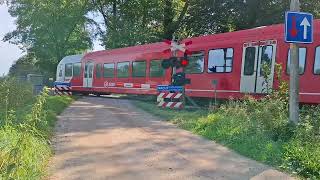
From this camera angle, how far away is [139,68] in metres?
28.5

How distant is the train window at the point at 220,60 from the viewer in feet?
68.5

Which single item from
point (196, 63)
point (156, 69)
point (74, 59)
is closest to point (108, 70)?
point (74, 59)

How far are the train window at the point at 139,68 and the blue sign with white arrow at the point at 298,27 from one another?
56.6 ft

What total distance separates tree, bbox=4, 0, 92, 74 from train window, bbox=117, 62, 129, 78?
2222 cm

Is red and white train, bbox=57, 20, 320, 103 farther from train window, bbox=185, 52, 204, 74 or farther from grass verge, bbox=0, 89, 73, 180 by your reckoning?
grass verge, bbox=0, 89, 73, 180

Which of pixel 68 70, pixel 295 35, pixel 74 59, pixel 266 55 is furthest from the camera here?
pixel 68 70

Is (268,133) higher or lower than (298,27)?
lower

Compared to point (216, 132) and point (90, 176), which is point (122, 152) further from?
point (216, 132)

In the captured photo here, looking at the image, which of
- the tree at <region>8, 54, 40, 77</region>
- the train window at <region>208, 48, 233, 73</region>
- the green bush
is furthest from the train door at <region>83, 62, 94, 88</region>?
the tree at <region>8, 54, 40, 77</region>

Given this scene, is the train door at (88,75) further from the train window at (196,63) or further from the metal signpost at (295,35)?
the metal signpost at (295,35)

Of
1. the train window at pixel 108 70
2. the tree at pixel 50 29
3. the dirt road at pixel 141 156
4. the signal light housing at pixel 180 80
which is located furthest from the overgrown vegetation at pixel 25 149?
the tree at pixel 50 29

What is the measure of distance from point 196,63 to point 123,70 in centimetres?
824

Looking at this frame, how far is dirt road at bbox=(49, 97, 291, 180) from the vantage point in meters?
8.40

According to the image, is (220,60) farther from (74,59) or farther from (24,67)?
(24,67)
